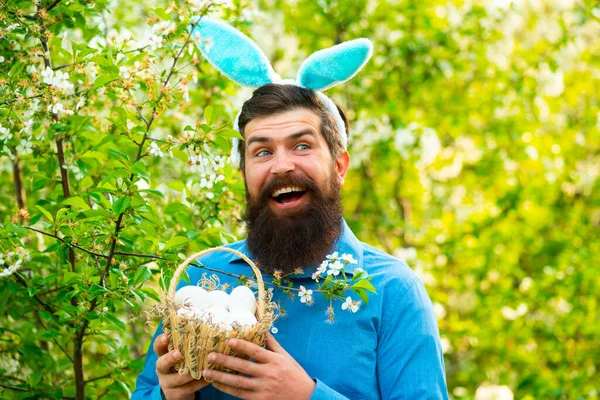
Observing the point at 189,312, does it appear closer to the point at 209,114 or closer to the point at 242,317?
the point at 242,317

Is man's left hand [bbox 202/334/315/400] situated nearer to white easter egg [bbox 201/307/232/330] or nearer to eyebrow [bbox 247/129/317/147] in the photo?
white easter egg [bbox 201/307/232/330]

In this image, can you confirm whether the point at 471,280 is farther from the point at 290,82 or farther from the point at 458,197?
the point at 290,82

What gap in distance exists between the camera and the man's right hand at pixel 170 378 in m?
1.88

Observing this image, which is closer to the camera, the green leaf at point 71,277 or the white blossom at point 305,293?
the white blossom at point 305,293

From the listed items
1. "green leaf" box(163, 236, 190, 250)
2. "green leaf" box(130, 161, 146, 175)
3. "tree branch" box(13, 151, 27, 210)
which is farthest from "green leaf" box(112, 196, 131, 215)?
"tree branch" box(13, 151, 27, 210)

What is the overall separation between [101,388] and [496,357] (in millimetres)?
3277

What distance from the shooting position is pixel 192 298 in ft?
6.17

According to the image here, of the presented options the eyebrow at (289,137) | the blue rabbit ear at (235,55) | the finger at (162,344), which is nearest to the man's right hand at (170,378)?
the finger at (162,344)

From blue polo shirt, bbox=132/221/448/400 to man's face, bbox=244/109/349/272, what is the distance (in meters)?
0.16

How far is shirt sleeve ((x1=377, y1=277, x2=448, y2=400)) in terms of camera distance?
204 cm

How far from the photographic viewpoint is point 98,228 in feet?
7.00

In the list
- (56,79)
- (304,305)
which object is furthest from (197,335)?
(56,79)

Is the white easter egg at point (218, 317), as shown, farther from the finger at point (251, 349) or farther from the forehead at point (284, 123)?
the forehead at point (284, 123)

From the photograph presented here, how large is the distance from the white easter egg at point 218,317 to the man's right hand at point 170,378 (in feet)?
0.48
